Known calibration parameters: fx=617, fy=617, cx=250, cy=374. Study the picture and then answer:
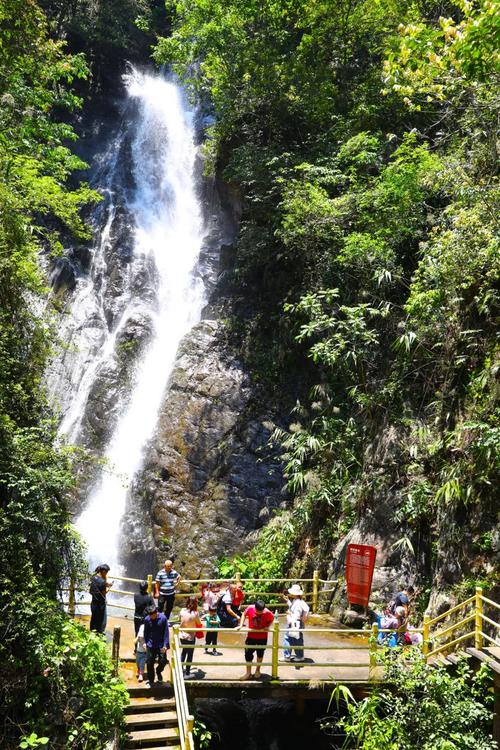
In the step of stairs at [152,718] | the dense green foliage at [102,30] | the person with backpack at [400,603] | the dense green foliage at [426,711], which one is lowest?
the step of stairs at [152,718]

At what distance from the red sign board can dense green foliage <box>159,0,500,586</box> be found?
4.39 ft

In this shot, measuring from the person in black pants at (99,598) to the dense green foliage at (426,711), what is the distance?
13.4 ft

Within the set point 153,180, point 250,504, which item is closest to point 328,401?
point 250,504

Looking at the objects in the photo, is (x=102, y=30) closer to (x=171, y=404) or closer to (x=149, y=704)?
(x=171, y=404)

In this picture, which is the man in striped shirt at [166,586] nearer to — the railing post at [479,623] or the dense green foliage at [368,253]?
the railing post at [479,623]

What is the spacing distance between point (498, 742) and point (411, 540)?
16.8ft

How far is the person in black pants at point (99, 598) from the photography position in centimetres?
1040

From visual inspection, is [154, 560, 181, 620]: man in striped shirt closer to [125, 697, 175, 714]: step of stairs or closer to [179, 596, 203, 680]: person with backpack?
[179, 596, 203, 680]: person with backpack

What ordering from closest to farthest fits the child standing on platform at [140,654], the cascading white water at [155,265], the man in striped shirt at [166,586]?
the child standing on platform at [140,654] → the man in striped shirt at [166,586] → the cascading white water at [155,265]

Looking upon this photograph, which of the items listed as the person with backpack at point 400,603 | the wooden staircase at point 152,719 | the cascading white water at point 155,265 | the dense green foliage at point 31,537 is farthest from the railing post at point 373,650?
the cascading white water at point 155,265

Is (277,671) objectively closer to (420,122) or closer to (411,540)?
(411,540)

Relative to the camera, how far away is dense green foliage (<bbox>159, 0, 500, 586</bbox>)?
40.0ft

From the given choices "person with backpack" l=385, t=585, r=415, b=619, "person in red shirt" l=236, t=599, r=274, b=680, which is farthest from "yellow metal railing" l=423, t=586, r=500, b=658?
"person in red shirt" l=236, t=599, r=274, b=680

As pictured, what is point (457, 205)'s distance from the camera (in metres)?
15.6
